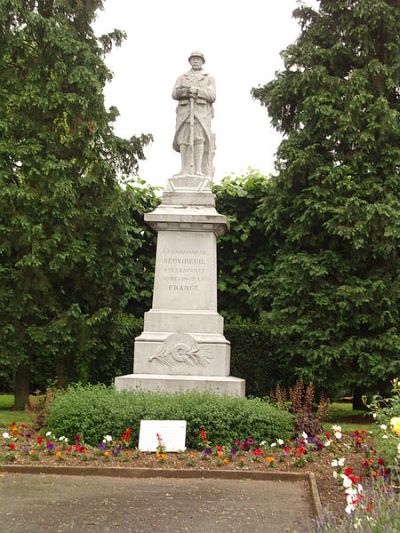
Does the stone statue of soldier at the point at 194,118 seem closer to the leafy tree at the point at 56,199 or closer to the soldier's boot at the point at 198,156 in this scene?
the soldier's boot at the point at 198,156

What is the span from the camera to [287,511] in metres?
6.24

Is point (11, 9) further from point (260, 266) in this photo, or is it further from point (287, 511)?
point (287, 511)

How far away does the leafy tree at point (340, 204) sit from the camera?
13.8 metres

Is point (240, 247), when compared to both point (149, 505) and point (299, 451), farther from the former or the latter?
point (149, 505)

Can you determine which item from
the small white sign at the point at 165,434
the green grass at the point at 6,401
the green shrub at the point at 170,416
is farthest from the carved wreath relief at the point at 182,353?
the green grass at the point at 6,401

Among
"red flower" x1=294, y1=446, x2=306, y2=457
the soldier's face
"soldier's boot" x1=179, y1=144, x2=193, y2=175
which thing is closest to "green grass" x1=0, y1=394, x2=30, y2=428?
"red flower" x1=294, y1=446, x2=306, y2=457

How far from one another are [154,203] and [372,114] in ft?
20.0

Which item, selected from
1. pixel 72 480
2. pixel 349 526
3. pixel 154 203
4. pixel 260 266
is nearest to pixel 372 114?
pixel 260 266

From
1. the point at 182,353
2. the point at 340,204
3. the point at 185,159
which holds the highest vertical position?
the point at 185,159

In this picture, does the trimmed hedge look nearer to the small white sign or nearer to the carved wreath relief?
the carved wreath relief

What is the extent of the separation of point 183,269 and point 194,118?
2.93 metres

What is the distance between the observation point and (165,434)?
8727 millimetres

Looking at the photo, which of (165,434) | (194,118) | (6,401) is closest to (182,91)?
(194,118)

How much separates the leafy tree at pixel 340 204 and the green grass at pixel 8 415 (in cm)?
518
